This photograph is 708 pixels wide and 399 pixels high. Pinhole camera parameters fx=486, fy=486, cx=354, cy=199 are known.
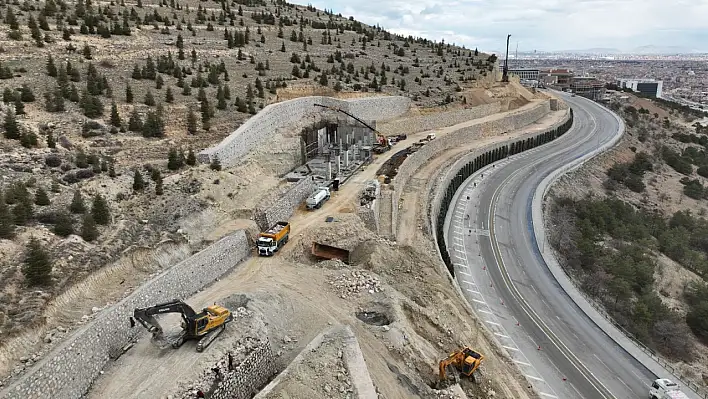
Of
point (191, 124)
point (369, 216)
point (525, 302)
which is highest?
point (191, 124)

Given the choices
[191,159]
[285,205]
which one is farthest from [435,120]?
[191,159]

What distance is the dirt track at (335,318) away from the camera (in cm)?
1593

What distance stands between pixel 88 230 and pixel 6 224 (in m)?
2.78

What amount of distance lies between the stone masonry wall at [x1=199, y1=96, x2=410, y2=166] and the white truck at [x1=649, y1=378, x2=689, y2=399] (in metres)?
25.4

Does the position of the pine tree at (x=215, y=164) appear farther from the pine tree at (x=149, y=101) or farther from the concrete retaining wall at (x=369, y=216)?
the concrete retaining wall at (x=369, y=216)

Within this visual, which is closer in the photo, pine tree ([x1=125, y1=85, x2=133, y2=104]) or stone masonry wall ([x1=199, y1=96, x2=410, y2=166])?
stone masonry wall ([x1=199, y1=96, x2=410, y2=166])

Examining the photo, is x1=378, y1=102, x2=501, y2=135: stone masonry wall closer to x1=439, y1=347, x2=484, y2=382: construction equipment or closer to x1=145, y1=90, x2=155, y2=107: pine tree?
x1=145, y1=90, x2=155, y2=107: pine tree

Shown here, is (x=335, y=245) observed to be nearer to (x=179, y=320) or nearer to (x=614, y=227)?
(x=179, y=320)

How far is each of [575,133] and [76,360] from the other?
75.8 m

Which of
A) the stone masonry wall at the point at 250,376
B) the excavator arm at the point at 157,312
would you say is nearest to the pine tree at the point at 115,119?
the excavator arm at the point at 157,312

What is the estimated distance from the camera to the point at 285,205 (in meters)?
29.4

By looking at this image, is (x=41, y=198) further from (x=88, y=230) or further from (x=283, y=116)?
(x=283, y=116)

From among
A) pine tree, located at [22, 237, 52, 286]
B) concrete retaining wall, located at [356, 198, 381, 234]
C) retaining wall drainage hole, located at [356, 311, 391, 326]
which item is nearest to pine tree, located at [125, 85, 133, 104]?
concrete retaining wall, located at [356, 198, 381, 234]

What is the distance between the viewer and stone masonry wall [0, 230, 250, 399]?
13.8 metres
